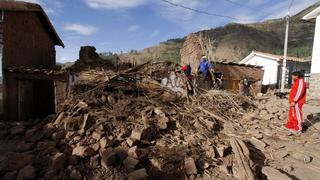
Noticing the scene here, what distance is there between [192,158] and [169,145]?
2.56 ft

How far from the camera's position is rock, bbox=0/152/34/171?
4.46 metres

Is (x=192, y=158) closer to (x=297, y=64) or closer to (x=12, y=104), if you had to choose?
(x=12, y=104)

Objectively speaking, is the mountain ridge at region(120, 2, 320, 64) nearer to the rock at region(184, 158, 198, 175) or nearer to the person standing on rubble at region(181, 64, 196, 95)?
the person standing on rubble at region(181, 64, 196, 95)

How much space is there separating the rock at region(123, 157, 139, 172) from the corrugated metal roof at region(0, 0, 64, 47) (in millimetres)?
6757

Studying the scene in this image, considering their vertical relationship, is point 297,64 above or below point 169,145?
above

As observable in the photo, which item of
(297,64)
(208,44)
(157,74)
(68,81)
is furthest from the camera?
(297,64)

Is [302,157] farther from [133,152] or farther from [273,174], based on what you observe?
[133,152]

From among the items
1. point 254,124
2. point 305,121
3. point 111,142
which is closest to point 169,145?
point 111,142

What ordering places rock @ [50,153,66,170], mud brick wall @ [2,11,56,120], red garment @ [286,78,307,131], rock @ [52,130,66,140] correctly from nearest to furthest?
rock @ [50,153,66,170] → rock @ [52,130,66,140] → red garment @ [286,78,307,131] → mud brick wall @ [2,11,56,120]

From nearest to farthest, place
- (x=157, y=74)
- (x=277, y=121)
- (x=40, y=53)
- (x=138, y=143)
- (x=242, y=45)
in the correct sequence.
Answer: (x=138, y=143), (x=277, y=121), (x=157, y=74), (x=40, y=53), (x=242, y=45)

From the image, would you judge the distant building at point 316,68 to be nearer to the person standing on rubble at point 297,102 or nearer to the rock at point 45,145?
the person standing on rubble at point 297,102

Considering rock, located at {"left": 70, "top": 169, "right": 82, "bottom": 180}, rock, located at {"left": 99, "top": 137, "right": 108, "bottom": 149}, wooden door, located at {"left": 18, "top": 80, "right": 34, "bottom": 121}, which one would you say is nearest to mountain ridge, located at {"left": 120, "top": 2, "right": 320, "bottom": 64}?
wooden door, located at {"left": 18, "top": 80, "right": 34, "bottom": 121}

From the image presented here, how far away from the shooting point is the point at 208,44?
12.4m

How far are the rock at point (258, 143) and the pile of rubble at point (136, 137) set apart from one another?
0.02 metres
